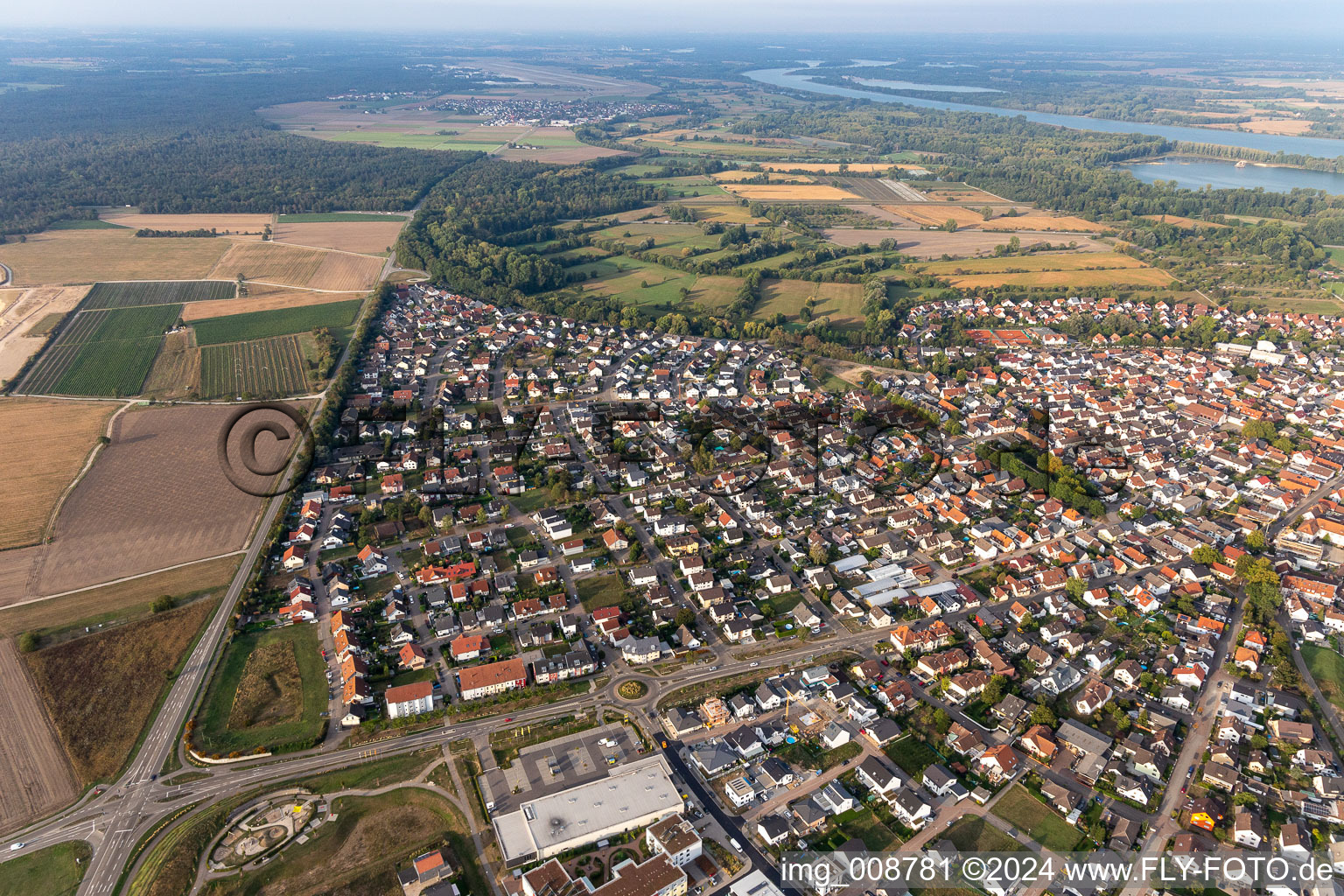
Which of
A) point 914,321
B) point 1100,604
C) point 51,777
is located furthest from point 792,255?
point 51,777

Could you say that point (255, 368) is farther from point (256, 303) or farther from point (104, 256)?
point (104, 256)

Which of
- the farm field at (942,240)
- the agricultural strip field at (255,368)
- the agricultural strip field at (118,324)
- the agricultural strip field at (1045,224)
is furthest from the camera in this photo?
the agricultural strip field at (1045,224)

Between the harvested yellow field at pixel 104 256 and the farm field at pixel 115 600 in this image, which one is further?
the harvested yellow field at pixel 104 256

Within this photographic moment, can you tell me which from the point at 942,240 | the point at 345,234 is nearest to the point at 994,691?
the point at 942,240

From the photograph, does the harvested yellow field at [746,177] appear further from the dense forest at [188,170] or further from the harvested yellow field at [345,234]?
the harvested yellow field at [345,234]

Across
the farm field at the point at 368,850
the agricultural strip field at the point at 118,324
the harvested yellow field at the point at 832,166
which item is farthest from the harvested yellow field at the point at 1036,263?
the agricultural strip field at the point at 118,324

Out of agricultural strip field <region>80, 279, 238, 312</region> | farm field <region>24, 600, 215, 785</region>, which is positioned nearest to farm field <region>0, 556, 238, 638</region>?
farm field <region>24, 600, 215, 785</region>

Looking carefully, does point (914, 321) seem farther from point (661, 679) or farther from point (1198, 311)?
point (661, 679)
